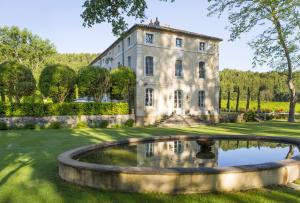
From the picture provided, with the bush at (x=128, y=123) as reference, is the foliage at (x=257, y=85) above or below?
above

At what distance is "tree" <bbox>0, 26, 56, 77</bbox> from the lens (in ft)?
142

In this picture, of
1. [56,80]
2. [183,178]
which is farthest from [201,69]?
[183,178]

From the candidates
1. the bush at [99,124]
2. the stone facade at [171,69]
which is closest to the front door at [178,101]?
the stone facade at [171,69]

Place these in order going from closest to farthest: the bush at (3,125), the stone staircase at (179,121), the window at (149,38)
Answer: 1. the bush at (3,125)
2. the stone staircase at (179,121)
3. the window at (149,38)

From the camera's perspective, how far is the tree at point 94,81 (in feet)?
76.2

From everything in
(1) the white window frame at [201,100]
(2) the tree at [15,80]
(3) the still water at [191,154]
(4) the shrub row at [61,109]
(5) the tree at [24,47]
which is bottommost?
(3) the still water at [191,154]

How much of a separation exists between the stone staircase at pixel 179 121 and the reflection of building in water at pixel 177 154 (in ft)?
37.9

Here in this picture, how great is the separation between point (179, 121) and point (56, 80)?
36.1 ft

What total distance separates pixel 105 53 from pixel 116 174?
32.0 m

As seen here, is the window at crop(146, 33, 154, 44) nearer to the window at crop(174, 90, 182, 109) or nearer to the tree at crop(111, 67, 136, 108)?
the tree at crop(111, 67, 136, 108)

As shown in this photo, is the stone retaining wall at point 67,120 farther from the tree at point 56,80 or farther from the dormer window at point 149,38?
the dormer window at point 149,38

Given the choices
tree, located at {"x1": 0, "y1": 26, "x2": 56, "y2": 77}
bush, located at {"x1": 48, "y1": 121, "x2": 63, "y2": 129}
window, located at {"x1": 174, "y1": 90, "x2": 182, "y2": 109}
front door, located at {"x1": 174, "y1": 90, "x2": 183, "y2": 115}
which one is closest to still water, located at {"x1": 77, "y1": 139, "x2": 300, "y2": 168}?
bush, located at {"x1": 48, "y1": 121, "x2": 63, "y2": 129}

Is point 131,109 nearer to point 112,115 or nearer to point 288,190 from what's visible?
point 112,115

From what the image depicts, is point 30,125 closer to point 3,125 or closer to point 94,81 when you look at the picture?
point 3,125
